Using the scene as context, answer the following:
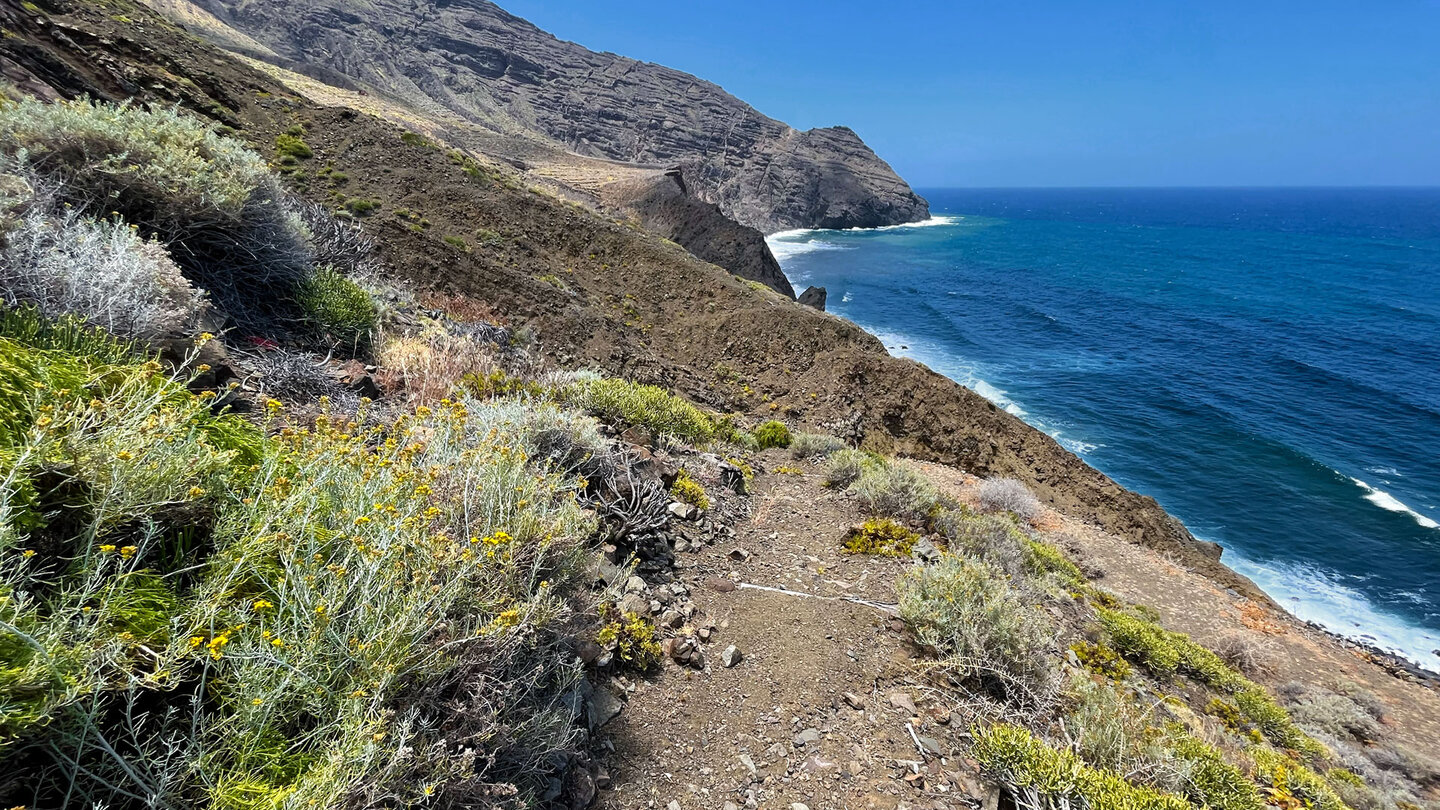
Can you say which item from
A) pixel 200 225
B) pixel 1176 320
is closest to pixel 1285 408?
pixel 1176 320

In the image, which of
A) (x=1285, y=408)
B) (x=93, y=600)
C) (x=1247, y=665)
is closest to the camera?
(x=93, y=600)

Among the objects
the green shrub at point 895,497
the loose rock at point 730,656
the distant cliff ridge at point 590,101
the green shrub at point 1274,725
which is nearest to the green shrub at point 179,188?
the loose rock at point 730,656

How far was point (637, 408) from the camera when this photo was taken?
725cm

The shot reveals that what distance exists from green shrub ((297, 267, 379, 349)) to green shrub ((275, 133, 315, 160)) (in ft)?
40.8

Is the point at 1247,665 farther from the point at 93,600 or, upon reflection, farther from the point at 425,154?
the point at 425,154

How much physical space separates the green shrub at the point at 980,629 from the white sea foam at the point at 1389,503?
25404 millimetres

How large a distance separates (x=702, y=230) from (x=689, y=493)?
1472 inches

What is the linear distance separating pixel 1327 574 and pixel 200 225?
2678cm

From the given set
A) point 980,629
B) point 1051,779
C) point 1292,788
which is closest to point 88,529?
point 1051,779

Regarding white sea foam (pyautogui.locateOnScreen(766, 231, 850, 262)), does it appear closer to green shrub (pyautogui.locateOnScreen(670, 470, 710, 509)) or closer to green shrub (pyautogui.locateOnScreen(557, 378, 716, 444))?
green shrub (pyautogui.locateOnScreen(557, 378, 716, 444))

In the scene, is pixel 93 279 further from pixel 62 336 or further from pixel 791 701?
pixel 791 701

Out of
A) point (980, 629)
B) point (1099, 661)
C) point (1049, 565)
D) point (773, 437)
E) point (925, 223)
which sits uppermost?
point (925, 223)

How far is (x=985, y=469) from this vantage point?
15.9 m

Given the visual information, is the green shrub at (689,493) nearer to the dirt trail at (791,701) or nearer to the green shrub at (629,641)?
the dirt trail at (791,701)
